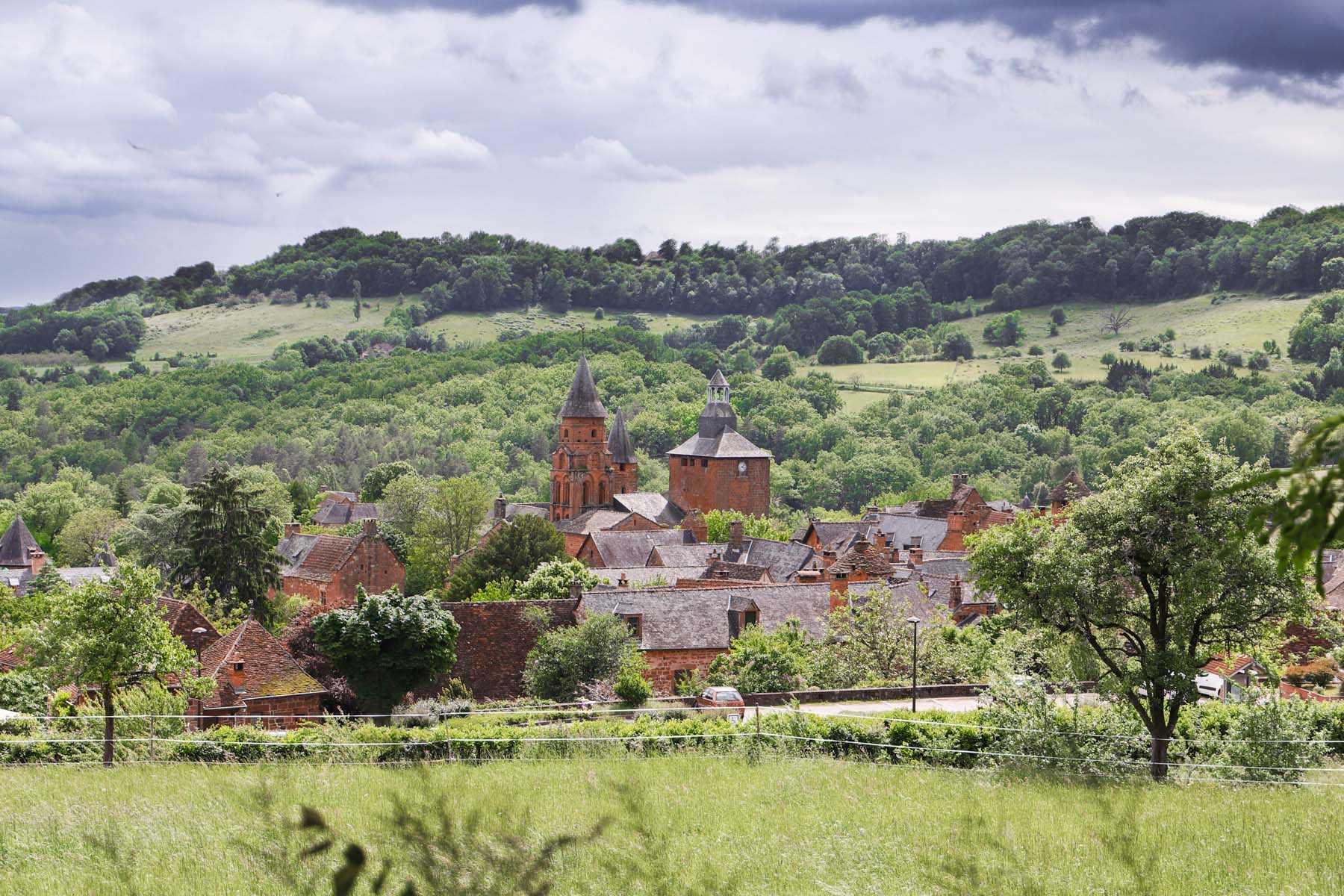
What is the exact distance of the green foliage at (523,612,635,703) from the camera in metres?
35.4

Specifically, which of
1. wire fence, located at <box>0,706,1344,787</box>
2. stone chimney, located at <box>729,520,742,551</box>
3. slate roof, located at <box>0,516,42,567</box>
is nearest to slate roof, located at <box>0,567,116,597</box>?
slate roof, located at <box>0,516,42,567</box>

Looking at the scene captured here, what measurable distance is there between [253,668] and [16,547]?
59414 mm

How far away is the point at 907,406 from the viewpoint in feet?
533

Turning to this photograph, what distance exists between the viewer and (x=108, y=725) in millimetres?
22688

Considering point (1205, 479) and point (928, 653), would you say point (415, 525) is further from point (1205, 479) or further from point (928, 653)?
point (1205, 479)

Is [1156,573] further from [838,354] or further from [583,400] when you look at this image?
[838,354]

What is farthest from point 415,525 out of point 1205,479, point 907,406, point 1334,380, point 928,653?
point 1334,380

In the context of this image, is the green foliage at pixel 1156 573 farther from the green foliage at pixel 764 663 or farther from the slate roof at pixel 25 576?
the slate roof at pixel 25 576

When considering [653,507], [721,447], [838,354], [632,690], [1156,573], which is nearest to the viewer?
[1156,573]

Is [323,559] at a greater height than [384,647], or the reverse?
[384,647]

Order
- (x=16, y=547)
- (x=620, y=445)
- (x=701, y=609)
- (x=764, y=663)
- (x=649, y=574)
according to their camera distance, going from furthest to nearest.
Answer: (x=620, y=445) → (x=16, y=547) → (x=649, y=574) → (x=701, y=609) → (x=764, y=663)

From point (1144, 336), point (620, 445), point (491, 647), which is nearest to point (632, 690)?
point (491, 647)

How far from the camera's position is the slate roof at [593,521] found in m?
83.1

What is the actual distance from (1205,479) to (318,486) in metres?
119
